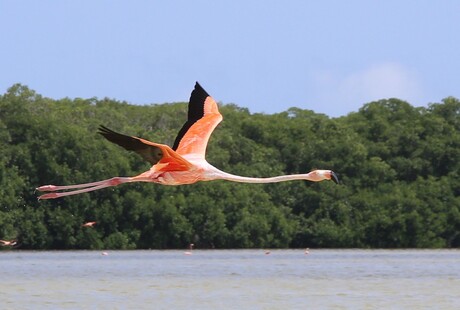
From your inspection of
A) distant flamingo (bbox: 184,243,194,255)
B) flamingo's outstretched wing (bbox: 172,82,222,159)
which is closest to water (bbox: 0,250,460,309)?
distant flamingo (bbox: 184,243,194,255)

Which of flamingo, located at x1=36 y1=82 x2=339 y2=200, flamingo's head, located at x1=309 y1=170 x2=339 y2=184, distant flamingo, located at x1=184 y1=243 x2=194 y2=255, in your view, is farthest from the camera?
distant flamingo, located at x1=184 y1=243 x2=194 y2=255

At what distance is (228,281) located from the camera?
151 ft

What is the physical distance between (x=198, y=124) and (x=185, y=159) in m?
1.57

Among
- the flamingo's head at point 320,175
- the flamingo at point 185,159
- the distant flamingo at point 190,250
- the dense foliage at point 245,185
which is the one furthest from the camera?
the dense foliage at point 245,185

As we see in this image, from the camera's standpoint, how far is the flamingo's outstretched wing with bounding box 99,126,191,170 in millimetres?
17641

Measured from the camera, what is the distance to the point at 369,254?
235 feet

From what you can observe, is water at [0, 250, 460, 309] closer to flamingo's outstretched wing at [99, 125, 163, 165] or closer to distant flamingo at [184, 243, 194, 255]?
distant flamingo at [184, 243, 194, 255]

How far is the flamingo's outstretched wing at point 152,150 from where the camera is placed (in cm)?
1764

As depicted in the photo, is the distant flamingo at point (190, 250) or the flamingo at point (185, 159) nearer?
the flamingo at point (185, 159)

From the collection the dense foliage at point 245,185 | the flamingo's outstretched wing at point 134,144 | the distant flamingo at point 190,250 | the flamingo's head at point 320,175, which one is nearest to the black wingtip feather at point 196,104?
the flamingo's outstretched wing at point 134,144

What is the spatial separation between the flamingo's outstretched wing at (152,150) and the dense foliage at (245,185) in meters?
53.5

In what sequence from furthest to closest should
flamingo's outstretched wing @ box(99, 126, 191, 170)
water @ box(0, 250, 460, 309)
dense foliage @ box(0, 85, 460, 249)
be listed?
dense foliage @ box(0, 85, 460, 249) → water @ box(0, 250, 460, 309) → flamingo's outstretched wing @ box(99, 126, 191, 170)

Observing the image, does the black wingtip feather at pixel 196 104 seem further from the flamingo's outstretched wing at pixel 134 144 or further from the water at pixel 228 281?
the water at pixel 228 281

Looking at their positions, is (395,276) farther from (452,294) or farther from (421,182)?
(421,182)
